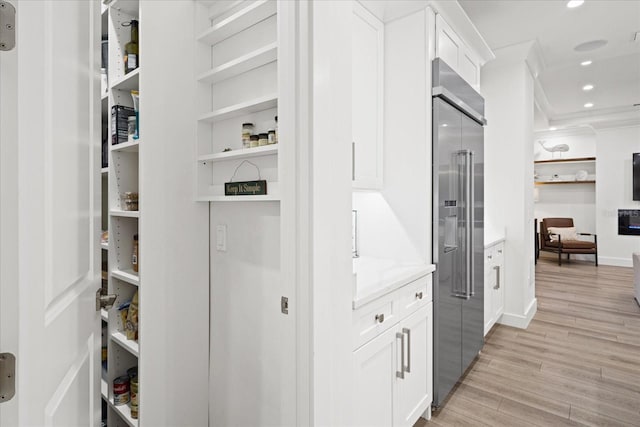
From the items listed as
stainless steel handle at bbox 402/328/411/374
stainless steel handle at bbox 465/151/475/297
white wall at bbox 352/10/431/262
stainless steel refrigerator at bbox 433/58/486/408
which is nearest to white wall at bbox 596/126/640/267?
stainless steel refrigerator at bbox 433/58/486/408

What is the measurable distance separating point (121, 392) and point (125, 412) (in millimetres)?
96

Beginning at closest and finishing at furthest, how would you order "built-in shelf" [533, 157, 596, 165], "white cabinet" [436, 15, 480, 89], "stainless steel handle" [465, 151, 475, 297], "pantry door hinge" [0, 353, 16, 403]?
1. "pantry door hinge" [0, 353, 16, 403]
2. "white cabinet" [436, 15, 480, 89]
3. "stainless steel handle" [465, 151, 475, 297]
4. "built-in shelf" [533, 157, 596, 165]

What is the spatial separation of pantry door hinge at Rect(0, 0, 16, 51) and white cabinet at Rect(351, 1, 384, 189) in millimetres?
1589

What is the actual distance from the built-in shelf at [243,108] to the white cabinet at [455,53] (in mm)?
1472

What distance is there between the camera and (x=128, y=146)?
1.62m

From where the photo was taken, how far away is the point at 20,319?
61cm

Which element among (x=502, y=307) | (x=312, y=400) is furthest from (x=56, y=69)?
(x=502, y=307)

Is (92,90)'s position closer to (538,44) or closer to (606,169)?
(538,44)

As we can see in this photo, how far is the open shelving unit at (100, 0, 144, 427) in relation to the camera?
1.73 meters

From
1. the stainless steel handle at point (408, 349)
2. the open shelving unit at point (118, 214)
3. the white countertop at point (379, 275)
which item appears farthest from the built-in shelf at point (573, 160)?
the open shelving unit at point (118, 214)

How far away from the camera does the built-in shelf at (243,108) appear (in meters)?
1.30

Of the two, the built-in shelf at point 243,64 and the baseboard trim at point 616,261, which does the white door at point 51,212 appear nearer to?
the built-in shelf at point 243,64

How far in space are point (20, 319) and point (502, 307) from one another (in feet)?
13.2

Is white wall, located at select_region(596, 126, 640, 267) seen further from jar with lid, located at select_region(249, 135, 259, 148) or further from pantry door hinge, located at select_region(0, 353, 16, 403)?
pantry door hinge, located at select_region(0, 353, 16, 403)
